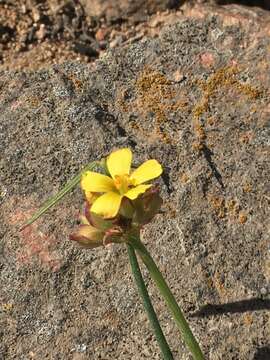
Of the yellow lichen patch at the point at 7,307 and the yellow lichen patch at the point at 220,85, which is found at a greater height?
the yellow lichen patch at the point at 220,85

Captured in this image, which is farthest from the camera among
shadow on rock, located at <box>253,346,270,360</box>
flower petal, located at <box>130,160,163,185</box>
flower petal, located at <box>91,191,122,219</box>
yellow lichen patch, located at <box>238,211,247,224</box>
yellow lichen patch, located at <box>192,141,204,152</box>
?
yellow lichen patch, located at <box>192,141,204,152</box>

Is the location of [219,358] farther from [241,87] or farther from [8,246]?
[241,87]

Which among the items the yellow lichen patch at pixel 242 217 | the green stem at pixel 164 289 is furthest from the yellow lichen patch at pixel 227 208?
the green stem at pixel 164 289

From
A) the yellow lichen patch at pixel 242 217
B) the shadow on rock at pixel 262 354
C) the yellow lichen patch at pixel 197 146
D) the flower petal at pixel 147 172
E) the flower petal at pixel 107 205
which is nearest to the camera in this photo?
the flower petal at pixel 107 205

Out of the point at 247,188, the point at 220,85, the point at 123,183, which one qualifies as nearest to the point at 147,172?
the point at 123,183

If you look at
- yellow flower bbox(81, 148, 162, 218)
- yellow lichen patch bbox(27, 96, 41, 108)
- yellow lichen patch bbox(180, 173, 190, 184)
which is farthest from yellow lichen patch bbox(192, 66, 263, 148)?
yellow flower bbox(81, 148, 162, 218)

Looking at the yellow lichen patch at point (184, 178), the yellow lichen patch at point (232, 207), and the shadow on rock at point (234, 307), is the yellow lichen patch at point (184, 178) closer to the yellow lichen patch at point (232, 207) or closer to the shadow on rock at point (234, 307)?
the yellow lichen patch at point (232, 207)

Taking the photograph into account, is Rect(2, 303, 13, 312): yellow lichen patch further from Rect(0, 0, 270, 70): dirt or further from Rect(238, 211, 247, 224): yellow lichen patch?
Rect(0, 0, 270, 70): dirt
